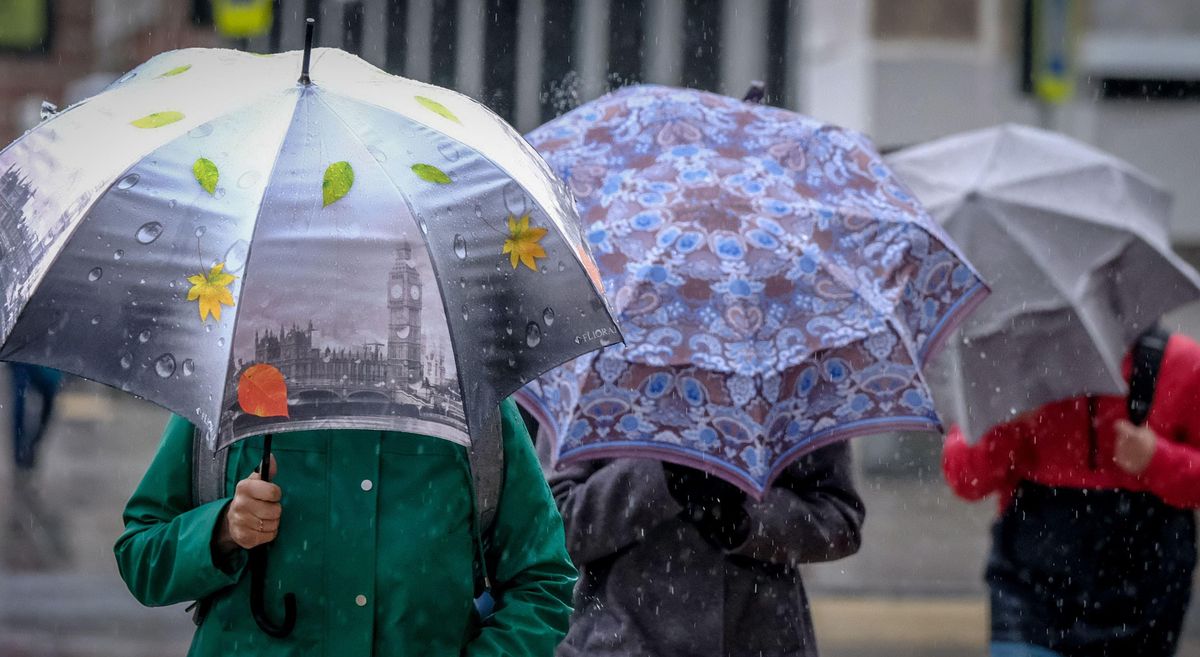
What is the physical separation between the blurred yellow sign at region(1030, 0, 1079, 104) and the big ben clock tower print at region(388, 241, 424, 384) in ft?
35.2

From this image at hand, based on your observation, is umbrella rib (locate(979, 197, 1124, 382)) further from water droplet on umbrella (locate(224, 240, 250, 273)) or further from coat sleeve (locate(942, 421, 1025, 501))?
water droplet on umbrella (locate(224, 240, 250, 273))

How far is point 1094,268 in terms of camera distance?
4551 millimetres

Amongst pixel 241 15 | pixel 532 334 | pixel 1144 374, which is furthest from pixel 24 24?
pixel 532 334

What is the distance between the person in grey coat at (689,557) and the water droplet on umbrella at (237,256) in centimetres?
125

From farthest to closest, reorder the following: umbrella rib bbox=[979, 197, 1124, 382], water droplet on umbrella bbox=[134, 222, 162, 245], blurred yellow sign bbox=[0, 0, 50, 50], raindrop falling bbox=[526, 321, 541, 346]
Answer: blurred yellow sign bbox=[0, 0, 50, 50], umbrella rib bbox=[979, 197, 1124, 382], raindrop falling bbox=[526, 321, 541, 346], water droplet on umbrella bbox=[134, 222, 162, 245]

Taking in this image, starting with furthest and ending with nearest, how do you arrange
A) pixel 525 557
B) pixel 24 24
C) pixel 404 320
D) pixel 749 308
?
pixel 24 24
pixel 749 308
pixel 525 557
pixel 404 320

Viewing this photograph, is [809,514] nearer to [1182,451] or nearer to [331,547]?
[331,547]

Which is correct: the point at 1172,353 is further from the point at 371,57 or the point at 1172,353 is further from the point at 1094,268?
the point at 371,57

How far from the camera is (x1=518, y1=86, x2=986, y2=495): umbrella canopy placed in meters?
3.30

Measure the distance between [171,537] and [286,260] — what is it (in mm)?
563

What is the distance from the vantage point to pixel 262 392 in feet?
7.73

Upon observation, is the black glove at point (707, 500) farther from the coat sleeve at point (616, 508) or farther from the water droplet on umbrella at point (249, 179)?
the water droplet on umbrella at point (249, 179)

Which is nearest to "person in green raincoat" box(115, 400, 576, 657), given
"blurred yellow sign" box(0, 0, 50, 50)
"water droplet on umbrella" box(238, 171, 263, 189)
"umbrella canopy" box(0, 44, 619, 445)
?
"umbrella canopy" box(0, 44, 619, 445)

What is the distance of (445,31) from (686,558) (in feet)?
40.9
